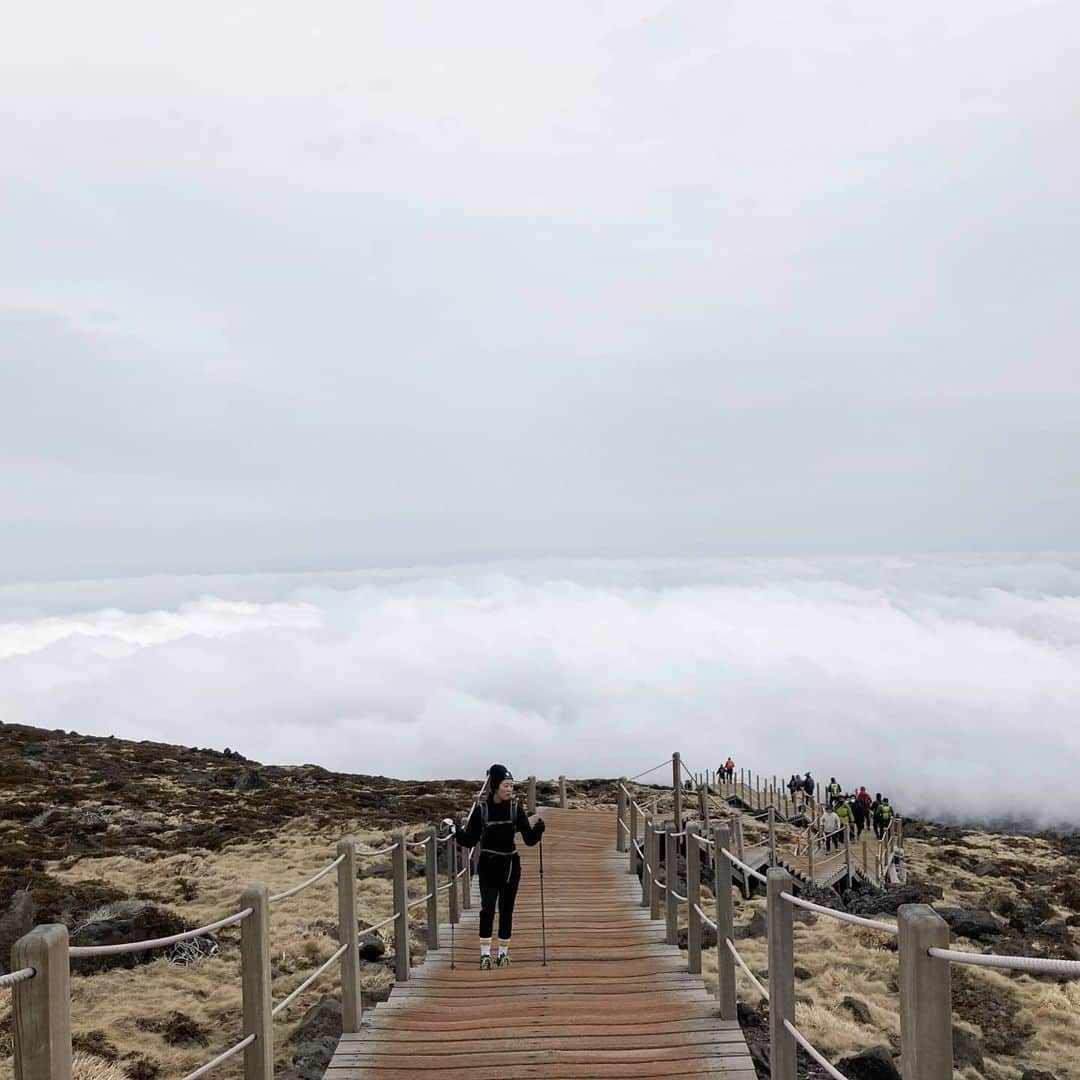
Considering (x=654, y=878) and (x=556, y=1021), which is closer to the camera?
(x=556, y=1021)

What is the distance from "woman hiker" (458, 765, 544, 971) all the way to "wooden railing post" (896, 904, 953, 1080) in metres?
5.69

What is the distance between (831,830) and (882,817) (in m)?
3.55

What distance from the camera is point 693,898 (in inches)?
346

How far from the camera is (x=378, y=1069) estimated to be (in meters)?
6.42

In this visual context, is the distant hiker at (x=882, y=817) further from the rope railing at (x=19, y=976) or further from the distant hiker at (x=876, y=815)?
the rope railing at (x=19, y=976)

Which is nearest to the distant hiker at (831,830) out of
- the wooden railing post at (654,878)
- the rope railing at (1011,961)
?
the wooden railing post at (654,878)

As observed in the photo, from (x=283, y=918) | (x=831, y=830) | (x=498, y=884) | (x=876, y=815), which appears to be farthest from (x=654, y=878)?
(x=876, y=815)

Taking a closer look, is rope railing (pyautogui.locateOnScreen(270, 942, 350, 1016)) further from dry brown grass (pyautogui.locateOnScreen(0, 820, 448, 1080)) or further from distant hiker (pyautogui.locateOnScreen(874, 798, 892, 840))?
distant hiker (pyautogui.locateOnScreen(874, 798, 892, 840))

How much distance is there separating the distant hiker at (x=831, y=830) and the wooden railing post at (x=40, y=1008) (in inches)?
1114

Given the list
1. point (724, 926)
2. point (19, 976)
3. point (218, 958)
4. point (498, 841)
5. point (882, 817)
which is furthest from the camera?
point (882, 817)

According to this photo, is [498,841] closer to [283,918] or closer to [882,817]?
[283,918]

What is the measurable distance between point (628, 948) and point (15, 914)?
993cm

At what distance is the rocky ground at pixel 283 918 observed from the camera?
12.5 m

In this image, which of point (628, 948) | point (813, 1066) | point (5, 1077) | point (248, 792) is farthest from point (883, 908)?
point (248, 792)
